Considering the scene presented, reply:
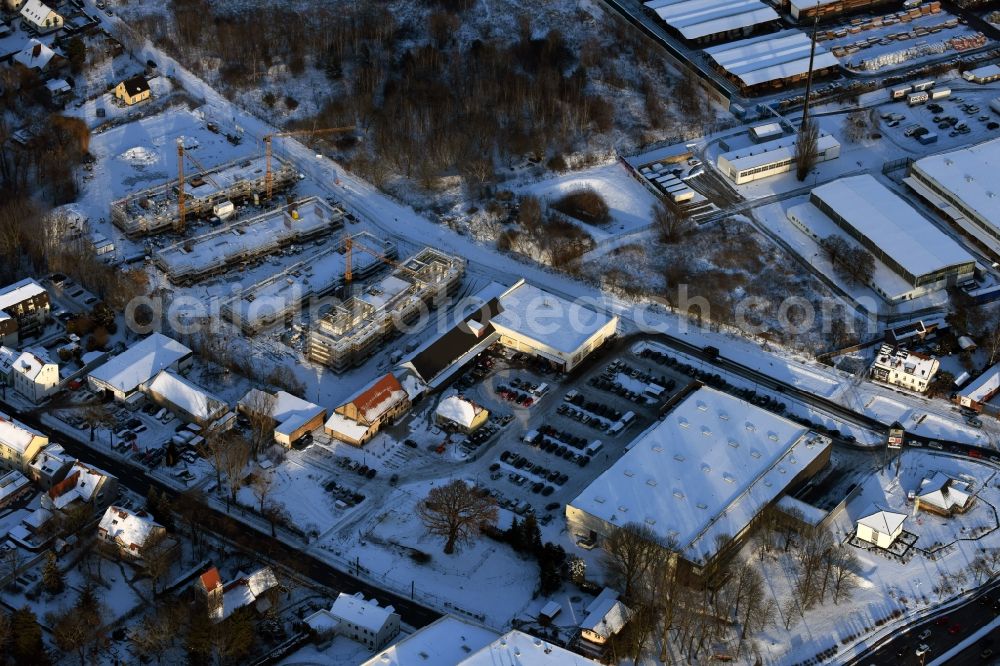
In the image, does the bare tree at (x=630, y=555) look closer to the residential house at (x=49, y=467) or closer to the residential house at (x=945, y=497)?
the residential house at (x=945, y=497)

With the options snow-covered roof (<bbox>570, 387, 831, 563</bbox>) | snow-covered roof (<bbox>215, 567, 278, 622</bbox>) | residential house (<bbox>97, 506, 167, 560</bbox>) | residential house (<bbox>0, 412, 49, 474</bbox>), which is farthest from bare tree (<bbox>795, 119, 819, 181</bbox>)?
residential house (<bbox>0, 412, 49, 474</bbox>)

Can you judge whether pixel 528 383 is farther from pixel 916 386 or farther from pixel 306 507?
pixel 916 386

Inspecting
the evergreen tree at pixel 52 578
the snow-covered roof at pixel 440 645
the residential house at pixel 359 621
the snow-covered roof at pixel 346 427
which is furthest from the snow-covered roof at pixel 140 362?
the snow-covered roof at pixel 440 645

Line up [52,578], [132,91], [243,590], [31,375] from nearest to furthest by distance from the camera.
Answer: [243,590] < [52,578] < [31,375] < [132,91]

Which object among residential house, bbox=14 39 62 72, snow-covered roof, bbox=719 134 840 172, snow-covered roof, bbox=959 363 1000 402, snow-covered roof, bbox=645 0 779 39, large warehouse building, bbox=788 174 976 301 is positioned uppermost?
residential house, bbox=14 39 62 72

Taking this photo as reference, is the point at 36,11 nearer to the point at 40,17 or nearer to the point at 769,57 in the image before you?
the point at 40,17

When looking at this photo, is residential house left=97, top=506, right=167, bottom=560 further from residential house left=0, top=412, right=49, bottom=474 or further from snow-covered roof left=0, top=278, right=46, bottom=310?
snow-covered roof left=0, top=278, right=46, bottom=310

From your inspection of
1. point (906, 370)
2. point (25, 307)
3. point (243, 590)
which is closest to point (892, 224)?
point (906, 370)
